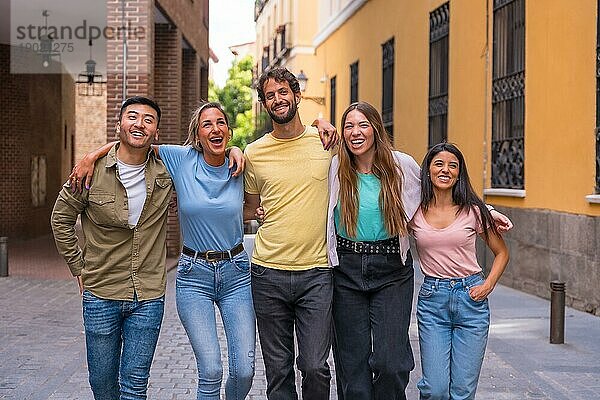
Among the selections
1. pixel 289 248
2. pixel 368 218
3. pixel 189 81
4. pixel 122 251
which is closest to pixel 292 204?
pixel 289 248

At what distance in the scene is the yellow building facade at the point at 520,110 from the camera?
10.5 meters

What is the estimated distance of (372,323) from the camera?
15.5ft

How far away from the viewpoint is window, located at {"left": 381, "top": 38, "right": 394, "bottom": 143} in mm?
20688

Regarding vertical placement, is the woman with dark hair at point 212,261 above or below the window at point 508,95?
below

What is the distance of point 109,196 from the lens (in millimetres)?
4414

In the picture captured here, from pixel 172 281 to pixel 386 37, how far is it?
31.8 ft

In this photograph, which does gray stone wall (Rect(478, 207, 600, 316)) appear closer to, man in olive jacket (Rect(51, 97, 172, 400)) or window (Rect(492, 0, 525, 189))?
window (Rect(492, 0, 525, 189))

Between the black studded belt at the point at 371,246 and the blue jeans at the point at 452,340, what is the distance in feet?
0.93

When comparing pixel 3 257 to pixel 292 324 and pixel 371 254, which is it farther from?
pixel 371 254

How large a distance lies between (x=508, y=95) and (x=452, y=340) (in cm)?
900

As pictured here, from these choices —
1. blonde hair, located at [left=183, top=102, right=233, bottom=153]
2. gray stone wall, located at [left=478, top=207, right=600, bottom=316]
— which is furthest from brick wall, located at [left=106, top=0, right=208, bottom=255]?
blonde hair, located at [left=183, top=102, right=233, bottom=153]

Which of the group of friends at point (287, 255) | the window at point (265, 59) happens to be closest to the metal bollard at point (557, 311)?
the group of friends at point (287, 255)

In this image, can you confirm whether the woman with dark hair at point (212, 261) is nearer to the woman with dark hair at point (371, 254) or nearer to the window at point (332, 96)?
the woman with dark hair at point (371, 254)

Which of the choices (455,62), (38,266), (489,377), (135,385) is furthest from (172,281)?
(135,385)
